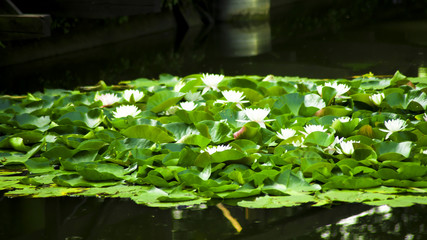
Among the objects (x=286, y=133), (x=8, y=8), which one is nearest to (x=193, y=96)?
(x=286, y=133)

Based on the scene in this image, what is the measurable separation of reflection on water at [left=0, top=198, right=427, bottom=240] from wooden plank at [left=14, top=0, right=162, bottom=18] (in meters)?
3.32

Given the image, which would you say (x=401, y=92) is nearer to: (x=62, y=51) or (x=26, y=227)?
(x=26, y=227)

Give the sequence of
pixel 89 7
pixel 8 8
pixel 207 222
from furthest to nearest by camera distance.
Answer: pixel 89 7, pixel 8 8, pixel 207 222

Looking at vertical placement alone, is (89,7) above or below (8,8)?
above

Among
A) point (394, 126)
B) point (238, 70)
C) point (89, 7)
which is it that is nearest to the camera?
point (394, 126)

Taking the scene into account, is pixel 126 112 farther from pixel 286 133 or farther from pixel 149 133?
pixel 286 133

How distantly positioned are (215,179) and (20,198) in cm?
53

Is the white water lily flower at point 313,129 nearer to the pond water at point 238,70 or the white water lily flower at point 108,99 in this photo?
the pond water at point 238,70

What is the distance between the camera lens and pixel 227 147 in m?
1.76

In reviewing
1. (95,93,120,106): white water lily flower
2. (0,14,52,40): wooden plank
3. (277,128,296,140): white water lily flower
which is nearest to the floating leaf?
(277,128,296,140): white water lily flower

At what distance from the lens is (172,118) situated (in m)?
2.16

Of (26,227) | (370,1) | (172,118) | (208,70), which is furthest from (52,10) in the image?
(370,1)

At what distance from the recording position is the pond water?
139cm

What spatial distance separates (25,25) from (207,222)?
2467 mm
